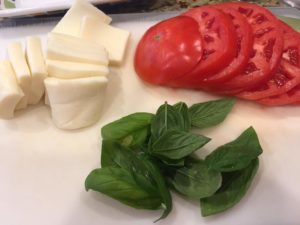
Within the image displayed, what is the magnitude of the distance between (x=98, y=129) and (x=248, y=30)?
0.47 metres

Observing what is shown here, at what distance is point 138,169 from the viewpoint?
951 millimetres

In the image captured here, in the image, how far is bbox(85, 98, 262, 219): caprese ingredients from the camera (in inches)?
36.3

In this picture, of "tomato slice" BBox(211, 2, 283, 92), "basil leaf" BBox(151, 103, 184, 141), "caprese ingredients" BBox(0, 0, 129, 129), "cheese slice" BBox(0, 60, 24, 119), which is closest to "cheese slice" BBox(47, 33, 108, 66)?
"caprese ingredients" BBox(0, 0, 129, 129)

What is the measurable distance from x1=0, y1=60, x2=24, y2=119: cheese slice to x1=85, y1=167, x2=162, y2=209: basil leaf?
0.86ft

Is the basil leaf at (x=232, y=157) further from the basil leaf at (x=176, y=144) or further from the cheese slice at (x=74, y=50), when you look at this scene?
the cheese slice at (x=74, y=50)

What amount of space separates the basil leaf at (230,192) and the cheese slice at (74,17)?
1.87 ft

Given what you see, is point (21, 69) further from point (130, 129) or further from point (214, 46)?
point (214, 46)

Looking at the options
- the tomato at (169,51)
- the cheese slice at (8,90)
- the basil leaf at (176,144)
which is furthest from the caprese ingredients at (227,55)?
the cheese slice at (8,90)

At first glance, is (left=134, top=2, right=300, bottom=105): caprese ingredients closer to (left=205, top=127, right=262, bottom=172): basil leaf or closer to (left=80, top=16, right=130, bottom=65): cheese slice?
(left=80, top=16, right=130, bottom=65): cheese slice

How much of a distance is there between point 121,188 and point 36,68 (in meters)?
0.36

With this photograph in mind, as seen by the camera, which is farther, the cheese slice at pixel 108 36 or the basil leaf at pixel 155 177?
the cheese slice at pixel 108 36

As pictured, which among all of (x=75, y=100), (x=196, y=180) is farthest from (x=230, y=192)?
(x=75, y=100)

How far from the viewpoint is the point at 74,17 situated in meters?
1.16

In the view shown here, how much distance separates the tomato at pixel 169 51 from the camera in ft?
3.52
